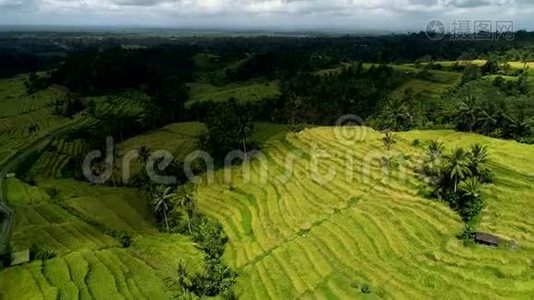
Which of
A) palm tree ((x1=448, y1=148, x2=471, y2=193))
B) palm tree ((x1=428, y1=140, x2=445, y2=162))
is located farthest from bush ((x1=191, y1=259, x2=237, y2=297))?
palm tree ((x1=428, y1=140, x2=445, y2=162))

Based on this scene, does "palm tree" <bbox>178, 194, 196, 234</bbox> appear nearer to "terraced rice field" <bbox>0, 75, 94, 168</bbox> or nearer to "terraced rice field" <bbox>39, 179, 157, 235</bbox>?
"terraced rice field" <bbox>39, 179, 157, 235</bbox>

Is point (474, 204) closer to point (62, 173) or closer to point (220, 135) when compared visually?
point (220, 135)

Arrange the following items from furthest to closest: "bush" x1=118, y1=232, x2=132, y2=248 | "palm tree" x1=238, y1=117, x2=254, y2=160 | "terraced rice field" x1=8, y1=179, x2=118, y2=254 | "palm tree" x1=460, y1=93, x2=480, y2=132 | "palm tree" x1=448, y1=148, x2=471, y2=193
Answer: "palm tree" x1=238, y1=117, x2=254, y2=160 < "palm tree" x1=460, y1=93, x2=480, y2=132 < "bush" x1=118, y1=232, x2=132, y2=248 < "palm tree" x1=448, y1=148, x2=471, y2=193 < "terraced rice field" x1=8, y1=179, x2=118, y2=254

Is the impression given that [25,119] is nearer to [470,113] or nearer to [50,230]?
[50,230]

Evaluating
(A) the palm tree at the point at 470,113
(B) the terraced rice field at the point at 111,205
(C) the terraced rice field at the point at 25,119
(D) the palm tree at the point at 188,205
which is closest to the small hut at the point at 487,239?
(D) the palm tree at the point at 188,205

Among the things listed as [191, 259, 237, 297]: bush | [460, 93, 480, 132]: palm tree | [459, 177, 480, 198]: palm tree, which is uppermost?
[460, 93, 480, 132]: palm tree

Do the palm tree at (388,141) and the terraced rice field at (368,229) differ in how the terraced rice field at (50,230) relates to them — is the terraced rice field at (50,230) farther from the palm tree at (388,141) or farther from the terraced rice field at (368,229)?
the palm tree at (388,141)
